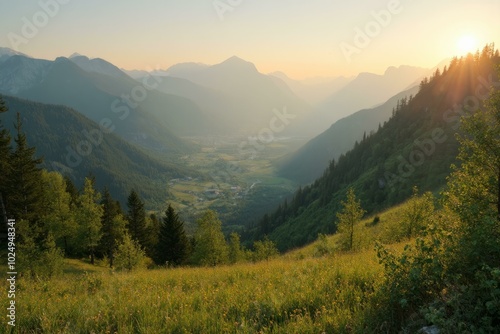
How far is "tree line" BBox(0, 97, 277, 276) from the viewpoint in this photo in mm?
35156

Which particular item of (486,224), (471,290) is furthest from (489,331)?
(486,224)

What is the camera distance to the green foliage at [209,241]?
1912 inches

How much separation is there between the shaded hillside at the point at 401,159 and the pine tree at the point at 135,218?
201 ft

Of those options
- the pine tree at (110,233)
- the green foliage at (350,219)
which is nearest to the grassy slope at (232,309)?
the green foliage at (350,219)

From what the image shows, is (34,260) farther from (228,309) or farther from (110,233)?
(228,309)

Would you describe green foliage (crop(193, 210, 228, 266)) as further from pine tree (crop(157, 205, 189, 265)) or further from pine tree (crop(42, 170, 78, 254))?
pine tree (crop(42, 170, 78, 254))

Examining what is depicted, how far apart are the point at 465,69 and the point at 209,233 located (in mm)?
150429

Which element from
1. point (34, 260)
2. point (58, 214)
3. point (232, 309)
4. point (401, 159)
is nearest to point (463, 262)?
point (232, 309)

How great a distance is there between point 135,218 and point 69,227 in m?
17.9

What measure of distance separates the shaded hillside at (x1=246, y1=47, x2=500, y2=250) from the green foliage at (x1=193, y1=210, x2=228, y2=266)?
62.9 m

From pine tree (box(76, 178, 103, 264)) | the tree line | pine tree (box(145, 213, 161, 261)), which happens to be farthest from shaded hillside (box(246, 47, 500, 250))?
pine tree (box(76, 178, 103, 264))

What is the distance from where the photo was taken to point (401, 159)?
4742 inches

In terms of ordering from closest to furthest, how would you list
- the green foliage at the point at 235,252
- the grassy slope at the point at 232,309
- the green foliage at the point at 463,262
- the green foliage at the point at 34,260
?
1. the green foliage at the point at 463,262
2. the grassy slope at the point at 232,309
3. the green foliage at the point at 34,260
4. the green foliage at the point at 235,252

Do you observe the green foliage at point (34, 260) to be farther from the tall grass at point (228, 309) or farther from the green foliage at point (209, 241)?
the tall grass at point (228, 309)
